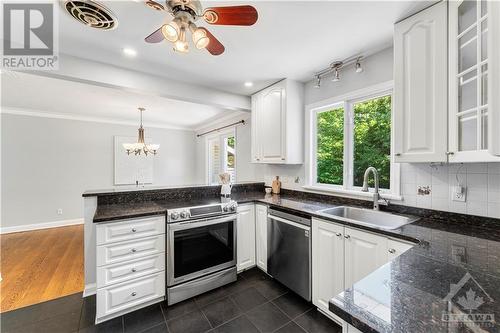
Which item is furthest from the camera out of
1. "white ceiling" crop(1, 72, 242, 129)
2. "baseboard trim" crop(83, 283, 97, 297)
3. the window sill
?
"white ceiling" crop(1, 72, 242, 129)

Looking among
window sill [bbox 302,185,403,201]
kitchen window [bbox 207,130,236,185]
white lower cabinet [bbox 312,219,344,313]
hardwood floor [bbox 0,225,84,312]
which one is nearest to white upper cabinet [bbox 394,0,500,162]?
window sill [bbox 302,185,403,201]

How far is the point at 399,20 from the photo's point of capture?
64.0 inches

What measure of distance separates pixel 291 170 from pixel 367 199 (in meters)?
1.14

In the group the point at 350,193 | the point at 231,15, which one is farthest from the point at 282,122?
the point at 231,15

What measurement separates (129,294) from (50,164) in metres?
4.19

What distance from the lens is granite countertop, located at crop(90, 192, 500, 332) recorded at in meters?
0.58

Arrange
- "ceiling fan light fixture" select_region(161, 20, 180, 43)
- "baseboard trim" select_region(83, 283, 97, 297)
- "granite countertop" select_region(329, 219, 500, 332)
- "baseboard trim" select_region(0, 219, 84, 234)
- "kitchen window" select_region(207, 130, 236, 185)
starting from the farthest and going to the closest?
"kitchen window" select_region(207, 130, 236, 185) < "baseboard trim" select_region(0, 219, 84, 234) < "baseboard trim" select_region(83, 283, 97, 297) < "ceiling fan light fixture" select_region(161, 20, 180, 43) < "granite countertop" select_region(329, 219, 500, 332)

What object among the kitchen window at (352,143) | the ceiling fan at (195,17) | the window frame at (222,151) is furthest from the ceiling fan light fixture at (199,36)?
the window frame at (222,151)

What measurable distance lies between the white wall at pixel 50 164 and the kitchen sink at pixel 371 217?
517cm

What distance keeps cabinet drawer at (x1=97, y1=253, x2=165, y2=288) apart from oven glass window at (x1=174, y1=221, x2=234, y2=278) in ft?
0.57

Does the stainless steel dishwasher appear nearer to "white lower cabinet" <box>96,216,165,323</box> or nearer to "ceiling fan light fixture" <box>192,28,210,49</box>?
"white lower cabinet" <box>96,216,165,323</box>

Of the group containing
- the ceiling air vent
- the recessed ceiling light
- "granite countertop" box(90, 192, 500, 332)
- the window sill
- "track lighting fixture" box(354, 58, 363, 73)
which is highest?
the recessed ceiling light

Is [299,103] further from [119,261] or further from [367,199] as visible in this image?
[119,261]

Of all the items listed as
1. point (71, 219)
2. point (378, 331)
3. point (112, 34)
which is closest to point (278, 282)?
point (378, 331)
